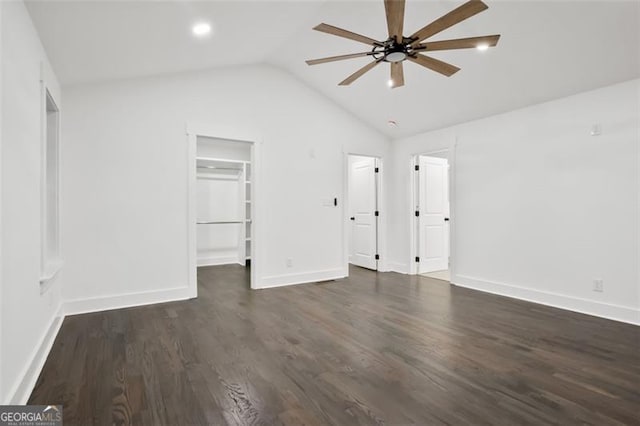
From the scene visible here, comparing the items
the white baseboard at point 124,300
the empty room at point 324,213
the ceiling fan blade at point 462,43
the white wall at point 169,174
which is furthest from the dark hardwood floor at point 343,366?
the ceiling fan blade at point 462,43

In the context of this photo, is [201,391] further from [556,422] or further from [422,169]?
[422,169]

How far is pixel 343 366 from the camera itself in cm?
236

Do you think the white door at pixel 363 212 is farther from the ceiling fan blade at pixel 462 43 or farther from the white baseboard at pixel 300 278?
the ceiling fan blade at pixel 462 43

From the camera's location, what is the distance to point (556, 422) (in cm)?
173

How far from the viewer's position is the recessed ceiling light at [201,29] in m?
3.00

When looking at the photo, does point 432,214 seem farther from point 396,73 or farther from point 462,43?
point 462,43

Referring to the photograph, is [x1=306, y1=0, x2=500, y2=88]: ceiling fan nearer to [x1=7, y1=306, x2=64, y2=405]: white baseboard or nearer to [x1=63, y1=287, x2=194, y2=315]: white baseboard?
[x1=7, y1=306, x2=64, y2=405]: white baseboard

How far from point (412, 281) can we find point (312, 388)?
351 cm

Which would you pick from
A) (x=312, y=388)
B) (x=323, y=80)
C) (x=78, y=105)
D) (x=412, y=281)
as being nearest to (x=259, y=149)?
(x=323, y=80)

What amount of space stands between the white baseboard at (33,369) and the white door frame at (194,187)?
4.90ft

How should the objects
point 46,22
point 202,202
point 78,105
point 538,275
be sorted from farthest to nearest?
point 202,202
point 538,275
point 78,105
point 46,22

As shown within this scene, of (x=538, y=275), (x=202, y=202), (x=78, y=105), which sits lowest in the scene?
(x=538, y=275)

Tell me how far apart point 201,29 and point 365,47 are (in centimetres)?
186

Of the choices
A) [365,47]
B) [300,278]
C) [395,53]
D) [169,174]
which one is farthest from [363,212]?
[395,53]
